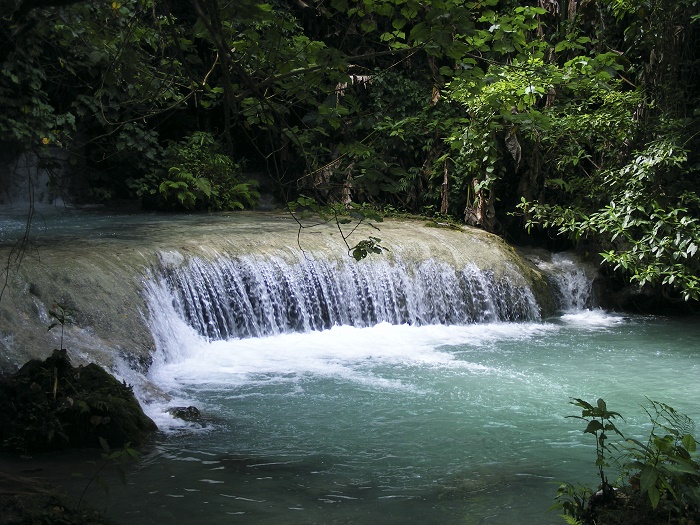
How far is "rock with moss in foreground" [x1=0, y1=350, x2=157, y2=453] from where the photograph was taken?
17.0 ft

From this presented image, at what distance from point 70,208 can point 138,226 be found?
306 centimetres

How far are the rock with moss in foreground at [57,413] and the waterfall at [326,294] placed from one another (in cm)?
330

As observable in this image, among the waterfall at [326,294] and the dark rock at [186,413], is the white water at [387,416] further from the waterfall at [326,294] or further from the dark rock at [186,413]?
the waterfall at [326,294]

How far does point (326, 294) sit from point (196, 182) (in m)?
4.65

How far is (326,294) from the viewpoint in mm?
10070

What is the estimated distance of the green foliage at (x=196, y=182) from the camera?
13811 mm

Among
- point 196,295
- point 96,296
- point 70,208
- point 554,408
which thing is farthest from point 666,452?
point 70,208

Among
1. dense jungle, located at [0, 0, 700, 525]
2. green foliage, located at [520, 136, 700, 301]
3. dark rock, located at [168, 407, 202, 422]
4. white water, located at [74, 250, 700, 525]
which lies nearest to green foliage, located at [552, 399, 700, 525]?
dense jungle, located at [0, 0, 700, 525]

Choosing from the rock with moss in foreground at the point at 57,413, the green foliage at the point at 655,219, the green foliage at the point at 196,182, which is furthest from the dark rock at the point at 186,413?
the green foliage at the point at 196,182

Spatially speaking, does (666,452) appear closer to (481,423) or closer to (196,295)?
(481,423)

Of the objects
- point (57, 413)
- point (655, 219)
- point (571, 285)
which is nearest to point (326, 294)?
point (571, 285)

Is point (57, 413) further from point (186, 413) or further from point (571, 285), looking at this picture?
point (571, 285)

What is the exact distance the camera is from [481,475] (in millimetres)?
5090

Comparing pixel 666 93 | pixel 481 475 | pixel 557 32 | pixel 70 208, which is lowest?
pixel 481 475
